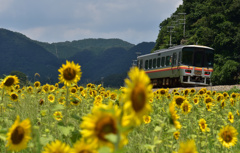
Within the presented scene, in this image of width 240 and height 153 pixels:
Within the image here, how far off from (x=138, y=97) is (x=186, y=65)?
21.7 meters

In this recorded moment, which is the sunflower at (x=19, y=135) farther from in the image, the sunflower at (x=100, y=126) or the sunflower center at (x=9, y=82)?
the sunflower center at (x=9, y=82)

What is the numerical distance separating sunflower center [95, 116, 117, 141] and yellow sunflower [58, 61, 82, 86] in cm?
165

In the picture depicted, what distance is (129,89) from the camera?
1.01 m

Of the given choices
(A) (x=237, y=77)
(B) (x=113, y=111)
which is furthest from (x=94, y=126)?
(A) (x=237, y=77)

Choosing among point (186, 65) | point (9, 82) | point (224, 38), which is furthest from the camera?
point (224, 38)

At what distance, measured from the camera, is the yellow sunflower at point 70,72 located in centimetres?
277

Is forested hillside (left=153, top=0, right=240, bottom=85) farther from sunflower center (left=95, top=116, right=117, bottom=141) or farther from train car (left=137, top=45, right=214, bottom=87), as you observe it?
sunflower center (left=95, top=116, right=117, bottom=141)

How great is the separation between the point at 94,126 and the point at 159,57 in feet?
80.3

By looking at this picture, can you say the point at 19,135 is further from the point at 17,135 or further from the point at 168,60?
the point at 168,60

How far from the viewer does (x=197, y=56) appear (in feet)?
74.4

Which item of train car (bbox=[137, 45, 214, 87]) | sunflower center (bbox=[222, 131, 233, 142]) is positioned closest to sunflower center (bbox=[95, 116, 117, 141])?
sunflower center (bbox=[222, 131, 233, 142])

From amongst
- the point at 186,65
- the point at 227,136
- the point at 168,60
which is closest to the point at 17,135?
the point at 227,136

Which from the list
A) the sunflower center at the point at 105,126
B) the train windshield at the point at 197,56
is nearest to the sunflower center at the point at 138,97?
the sunflower center at the point at 105,126

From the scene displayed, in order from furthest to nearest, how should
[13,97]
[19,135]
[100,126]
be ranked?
1. [13,97]
2. [19,135]
3. [100,126]
